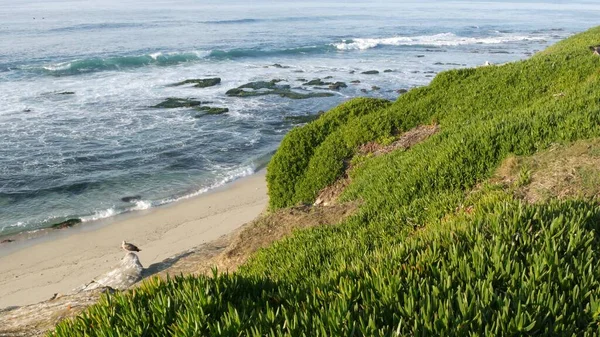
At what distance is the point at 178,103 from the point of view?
124 ft

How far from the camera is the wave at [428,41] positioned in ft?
236

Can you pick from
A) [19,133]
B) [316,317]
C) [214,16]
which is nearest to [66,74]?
[19,133]

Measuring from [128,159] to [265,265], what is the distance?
2075 centimetres

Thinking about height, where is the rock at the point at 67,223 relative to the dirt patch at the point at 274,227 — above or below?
below

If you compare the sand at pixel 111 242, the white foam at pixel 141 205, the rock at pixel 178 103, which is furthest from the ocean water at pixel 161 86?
the sand at pixel 111 242

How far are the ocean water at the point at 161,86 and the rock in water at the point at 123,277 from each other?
9065 mm

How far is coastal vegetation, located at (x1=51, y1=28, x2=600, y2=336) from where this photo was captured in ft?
11.2

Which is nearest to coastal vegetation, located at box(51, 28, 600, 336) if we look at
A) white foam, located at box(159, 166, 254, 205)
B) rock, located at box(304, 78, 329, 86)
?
white foam, located at box(159, 166, 254, 205)

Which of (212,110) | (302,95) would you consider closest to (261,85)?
(302,95)

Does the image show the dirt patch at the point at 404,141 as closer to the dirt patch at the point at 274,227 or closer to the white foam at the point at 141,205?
the dirt patch at the point at 274,227

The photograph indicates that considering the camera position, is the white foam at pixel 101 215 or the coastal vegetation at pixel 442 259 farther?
the white foam at pixel 101 215

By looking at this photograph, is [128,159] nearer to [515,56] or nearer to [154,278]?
[154,278]

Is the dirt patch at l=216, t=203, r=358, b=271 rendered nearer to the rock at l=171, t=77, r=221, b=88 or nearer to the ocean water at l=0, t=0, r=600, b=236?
the ocean water at l=0, t=0, r=600, b=236

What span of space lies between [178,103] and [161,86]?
8.22m
